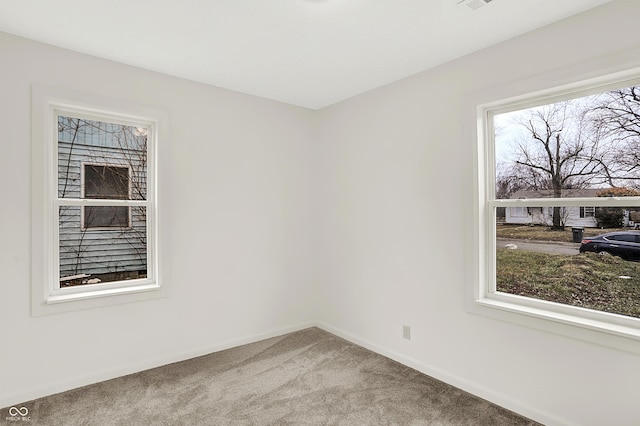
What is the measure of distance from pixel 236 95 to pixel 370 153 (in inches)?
55.2

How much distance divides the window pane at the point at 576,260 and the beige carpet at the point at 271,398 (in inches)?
33.6

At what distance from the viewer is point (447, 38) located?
7.99ft

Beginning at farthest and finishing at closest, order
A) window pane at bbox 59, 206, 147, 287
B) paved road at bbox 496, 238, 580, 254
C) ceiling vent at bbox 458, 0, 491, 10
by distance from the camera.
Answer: window pane at bbox 59, 206, 147, 287 → paved road at bbox 496, 238, 580, 254 → ceiling vent at bbox 458, 0, 491, 10

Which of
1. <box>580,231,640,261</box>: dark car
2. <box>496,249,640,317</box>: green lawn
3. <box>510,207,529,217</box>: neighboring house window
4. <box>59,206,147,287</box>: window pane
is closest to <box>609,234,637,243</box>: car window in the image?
<box>580,231,640,261</box>: dark car

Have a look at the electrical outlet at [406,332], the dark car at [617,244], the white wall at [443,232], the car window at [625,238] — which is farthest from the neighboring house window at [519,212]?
the electrical outlet at [406,332]

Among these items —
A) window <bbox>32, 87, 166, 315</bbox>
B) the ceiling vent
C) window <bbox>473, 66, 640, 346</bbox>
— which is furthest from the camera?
window <bbox>32, 87, 166, 315</bbox>

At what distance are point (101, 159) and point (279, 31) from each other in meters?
1.78

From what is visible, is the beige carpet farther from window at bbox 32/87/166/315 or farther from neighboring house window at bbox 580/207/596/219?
neighboring house window at bbox 580/207/596/219

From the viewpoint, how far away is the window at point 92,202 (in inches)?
101

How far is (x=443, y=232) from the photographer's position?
2.84 metres

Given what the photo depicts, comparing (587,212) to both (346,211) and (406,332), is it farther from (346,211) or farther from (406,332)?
(346,211)

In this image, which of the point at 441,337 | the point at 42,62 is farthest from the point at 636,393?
the point at 42,62

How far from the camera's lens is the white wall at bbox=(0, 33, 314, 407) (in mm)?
2457

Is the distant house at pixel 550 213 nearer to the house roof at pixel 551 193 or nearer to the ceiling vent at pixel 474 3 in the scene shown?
the house roof at pixel 551 193
